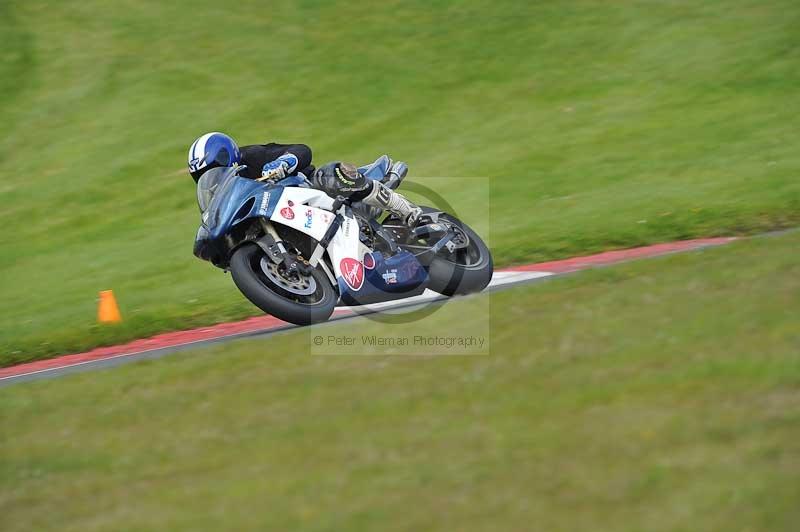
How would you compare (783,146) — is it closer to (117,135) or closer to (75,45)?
(117,135)

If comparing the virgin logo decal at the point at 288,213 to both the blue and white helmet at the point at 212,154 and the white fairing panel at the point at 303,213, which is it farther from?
the blue and white helmet at the point at 212,154

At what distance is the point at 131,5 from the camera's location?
1206 inches

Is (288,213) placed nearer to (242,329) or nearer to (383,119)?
(242,329)

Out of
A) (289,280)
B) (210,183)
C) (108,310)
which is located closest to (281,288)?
(289,280)

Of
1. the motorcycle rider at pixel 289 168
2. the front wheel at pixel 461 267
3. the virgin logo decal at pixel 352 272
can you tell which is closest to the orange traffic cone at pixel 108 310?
the motorcycle rider at pixel 289 168

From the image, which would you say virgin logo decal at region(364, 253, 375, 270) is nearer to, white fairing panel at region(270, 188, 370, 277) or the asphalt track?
white fairing panel at region(270, 188, 370, 277)

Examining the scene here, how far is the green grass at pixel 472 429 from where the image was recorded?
4.64m

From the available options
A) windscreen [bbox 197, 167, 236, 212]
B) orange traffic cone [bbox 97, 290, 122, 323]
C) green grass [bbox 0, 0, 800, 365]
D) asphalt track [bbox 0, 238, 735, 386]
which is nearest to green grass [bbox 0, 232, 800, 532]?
asphalt track [bbox 0, 238, 735, 386]

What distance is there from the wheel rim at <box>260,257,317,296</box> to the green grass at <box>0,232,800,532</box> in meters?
0.43

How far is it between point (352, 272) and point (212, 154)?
160cm

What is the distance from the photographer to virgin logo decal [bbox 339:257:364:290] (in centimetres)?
879

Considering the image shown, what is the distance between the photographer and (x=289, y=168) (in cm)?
911

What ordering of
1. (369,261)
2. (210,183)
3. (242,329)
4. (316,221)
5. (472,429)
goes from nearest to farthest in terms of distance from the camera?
(472,429) < (316,221) < (369,261) < (210,183) < (242,329)

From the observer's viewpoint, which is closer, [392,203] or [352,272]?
[352,272]
